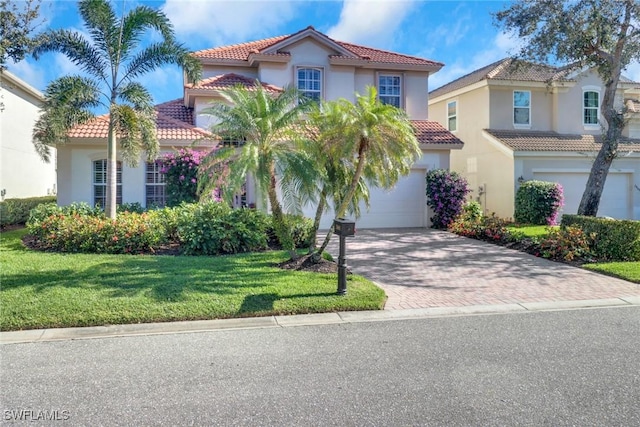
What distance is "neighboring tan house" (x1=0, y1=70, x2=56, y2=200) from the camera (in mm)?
20188

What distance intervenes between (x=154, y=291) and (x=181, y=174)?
8.50m

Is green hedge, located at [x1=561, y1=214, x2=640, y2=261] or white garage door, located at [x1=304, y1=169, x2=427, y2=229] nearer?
green hedge, located at [x1=561, y1=214, x2=640, y2=261]

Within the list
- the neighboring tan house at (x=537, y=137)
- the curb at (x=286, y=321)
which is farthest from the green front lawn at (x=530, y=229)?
the curb at (x=286, y=321)

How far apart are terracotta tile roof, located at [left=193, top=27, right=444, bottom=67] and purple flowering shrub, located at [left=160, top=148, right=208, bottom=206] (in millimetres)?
5028

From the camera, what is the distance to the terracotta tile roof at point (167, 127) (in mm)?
15117

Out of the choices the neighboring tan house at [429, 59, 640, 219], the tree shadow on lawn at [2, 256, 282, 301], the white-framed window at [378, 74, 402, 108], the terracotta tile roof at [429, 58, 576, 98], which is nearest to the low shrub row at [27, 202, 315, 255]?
the tree shadow on lawn at [2, 256, 282, 301]

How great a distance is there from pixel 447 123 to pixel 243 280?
18.8 meters

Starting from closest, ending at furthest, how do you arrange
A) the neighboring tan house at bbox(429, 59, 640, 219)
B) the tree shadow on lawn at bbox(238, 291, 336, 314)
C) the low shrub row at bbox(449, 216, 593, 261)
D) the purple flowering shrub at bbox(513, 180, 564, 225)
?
the tree shadow on lawn at bbox(238, 291, 336, 314) < the low shrub row at bbox(449, 216, 593, 261) < the purple flowering shrub at bbox(513, 180, 564, 225) < the neighboring tan house at bbox(429, 59, 640, 219)

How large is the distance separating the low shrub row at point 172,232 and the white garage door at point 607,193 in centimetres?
1416

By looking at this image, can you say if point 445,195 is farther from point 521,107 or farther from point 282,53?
point 282,53

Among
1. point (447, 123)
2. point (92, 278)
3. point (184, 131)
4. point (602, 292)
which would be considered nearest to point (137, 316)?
point (92, 278)

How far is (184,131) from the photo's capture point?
16016mm

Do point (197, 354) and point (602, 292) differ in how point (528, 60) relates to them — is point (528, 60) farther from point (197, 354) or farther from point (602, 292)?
point (197, 354)

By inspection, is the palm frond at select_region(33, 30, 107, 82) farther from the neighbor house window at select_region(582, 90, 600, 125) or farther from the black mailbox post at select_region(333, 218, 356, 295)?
the neighbor house window at select_region(582, 90, 600, 125)
